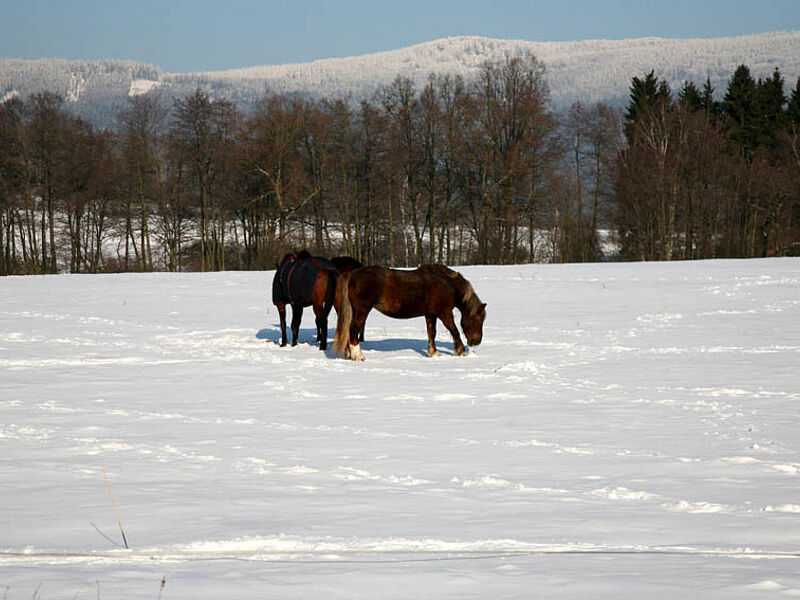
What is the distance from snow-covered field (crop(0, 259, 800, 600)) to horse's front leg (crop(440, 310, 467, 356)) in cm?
29

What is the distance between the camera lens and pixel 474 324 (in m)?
12.4

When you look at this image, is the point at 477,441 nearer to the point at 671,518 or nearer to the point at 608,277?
the point at 671,518

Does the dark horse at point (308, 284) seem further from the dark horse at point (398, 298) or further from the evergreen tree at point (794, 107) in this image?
the evergreen tree at point (794, 107)

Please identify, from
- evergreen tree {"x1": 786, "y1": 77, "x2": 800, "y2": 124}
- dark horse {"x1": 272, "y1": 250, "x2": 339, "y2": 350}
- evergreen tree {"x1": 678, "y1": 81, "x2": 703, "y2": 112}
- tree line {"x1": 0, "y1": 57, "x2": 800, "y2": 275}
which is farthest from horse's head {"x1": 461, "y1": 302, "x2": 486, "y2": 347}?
evergreen tree {"x1": 678, "y1": 81, "x2": 703, "y2": 112}

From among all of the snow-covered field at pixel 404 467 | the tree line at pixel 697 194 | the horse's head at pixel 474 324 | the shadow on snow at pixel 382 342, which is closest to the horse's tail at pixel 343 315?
the snow-covered field at pixel 404 467

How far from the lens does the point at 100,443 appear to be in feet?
21.7

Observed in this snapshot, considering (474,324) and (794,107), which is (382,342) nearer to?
(474,324)

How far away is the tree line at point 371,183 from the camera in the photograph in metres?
43.3

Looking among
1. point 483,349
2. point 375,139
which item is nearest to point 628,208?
point 375,139

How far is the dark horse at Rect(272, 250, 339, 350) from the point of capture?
42.2ft

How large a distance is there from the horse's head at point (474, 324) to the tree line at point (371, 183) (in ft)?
94.2

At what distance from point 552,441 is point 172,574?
12.8 ft

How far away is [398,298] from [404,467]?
19.7 ft

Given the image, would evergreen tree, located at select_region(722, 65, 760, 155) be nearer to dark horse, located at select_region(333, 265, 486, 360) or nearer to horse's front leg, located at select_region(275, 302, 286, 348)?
dark horse, located at select_region(333, 265, 486, 360)
